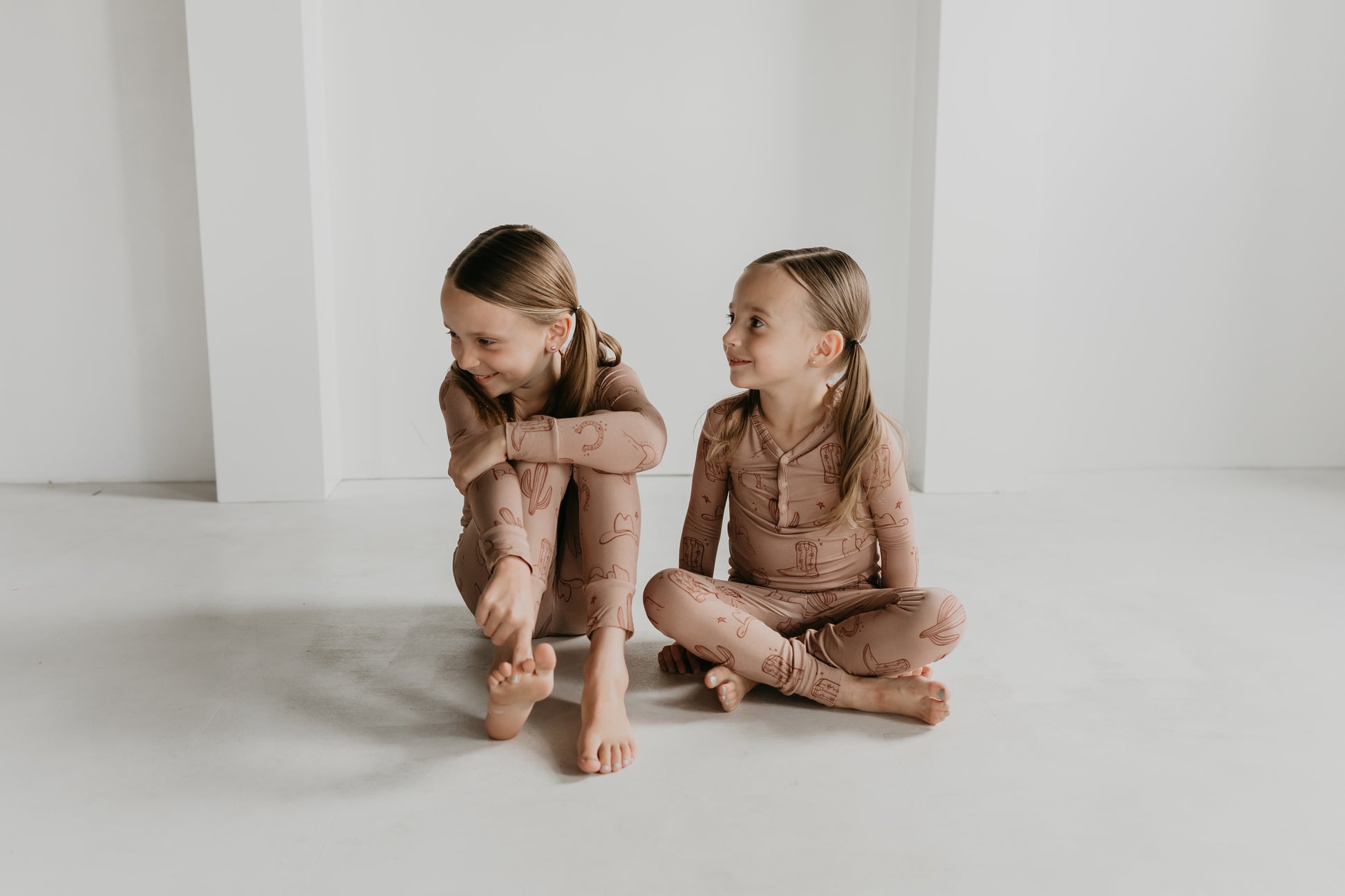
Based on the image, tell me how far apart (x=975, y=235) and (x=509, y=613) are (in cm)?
201

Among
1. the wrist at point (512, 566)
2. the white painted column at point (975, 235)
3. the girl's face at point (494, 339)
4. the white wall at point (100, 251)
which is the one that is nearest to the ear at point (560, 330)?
the girl's face at point (494, 339)

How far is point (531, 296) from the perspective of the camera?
5.26 ft

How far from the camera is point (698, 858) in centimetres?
122

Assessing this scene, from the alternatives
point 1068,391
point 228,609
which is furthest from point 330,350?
point 1068,391

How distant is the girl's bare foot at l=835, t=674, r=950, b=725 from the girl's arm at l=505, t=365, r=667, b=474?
0.44 metres

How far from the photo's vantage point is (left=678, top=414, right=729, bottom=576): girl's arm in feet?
Answer: 5.73

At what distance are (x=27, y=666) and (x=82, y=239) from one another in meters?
1.67

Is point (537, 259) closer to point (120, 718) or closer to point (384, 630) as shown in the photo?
point (384, 630)

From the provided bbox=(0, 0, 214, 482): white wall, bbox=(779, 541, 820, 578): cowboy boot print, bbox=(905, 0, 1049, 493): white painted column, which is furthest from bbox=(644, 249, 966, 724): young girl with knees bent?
bbox=(0, 0, 214, 482): white wall

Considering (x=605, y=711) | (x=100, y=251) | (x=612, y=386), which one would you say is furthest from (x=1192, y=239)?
(x=100, y=251)

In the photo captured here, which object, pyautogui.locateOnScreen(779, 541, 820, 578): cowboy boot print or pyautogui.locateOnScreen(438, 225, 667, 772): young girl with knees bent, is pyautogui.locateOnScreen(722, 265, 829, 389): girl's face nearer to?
pyautogui.locateOnScreen(438, 225, 667, 772): young girl with knees bent

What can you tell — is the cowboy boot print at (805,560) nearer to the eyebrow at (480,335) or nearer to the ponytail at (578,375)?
the ponytail at (578,375)

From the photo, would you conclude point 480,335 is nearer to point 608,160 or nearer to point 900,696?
point 900,696

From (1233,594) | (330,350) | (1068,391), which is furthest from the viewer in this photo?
(1068,391)
